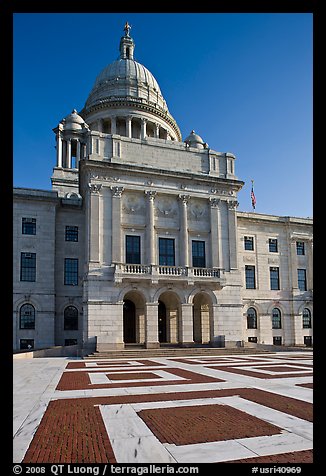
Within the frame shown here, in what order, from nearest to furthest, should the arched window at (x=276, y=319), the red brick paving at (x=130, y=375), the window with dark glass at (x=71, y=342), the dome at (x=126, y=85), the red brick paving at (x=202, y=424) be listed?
the red brick paving at (x=202, y=424)
the red brick paving at (x=130, y=375)
the window with dark glass at (x=71, y=342)
the arched window at (x=276, y=319)
the dome at (x=126, y=85)

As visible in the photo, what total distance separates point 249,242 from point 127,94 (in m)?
31.0

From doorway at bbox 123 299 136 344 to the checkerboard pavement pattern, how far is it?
2281 centimetres

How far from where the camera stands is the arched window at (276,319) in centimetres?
4788

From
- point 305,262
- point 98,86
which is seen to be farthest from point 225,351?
point 98,86

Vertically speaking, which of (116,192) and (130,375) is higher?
(116,192)

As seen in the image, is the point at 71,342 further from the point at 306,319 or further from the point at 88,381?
the point at 306,319

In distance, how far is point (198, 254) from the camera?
39.0 m

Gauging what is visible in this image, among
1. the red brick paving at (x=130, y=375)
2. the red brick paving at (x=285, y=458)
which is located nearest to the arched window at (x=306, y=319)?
the red brick paving at (x=130, y=375)

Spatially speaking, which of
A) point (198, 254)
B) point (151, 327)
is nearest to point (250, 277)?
point (198, 254)

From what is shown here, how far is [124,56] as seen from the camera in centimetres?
6981

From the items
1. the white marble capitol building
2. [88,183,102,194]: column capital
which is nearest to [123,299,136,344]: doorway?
the white marble capitol building

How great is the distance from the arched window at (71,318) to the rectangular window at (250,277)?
A: 2057cm

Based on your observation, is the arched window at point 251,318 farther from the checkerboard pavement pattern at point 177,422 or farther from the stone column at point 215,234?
the checkerboard pavement pattern at point 177,422

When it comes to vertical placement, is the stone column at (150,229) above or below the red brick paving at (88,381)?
above
